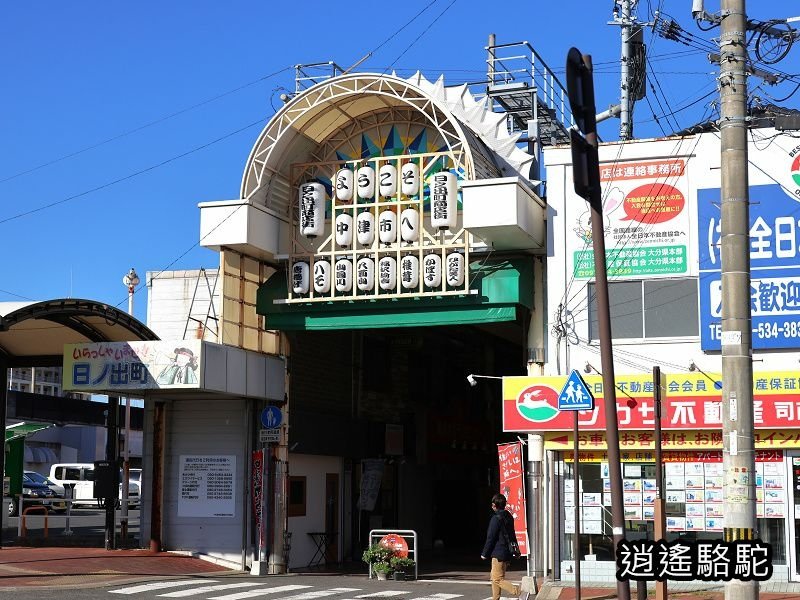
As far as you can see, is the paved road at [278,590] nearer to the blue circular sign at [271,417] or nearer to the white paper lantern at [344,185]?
the blue circular sign at [271,417]

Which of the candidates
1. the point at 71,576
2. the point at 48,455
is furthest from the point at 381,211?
the point at 48,455

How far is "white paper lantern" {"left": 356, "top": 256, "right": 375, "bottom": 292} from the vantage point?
25266 mm

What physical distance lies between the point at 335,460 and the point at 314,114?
10133 mm

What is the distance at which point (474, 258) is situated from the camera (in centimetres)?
2523

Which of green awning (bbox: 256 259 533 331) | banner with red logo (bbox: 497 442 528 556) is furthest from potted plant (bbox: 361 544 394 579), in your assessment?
green awning (bbox: 256 259 533 331)

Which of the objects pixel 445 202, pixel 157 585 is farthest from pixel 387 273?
pixel 157 585

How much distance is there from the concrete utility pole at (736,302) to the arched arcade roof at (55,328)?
1602 centimetres

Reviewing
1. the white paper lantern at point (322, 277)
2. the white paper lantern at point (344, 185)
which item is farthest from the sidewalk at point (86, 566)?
the white paper lantern at point (344, 185)

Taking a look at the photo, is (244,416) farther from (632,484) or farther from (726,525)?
(726,525)

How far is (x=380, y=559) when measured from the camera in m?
25.0

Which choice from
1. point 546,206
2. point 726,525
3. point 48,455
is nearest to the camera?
point 726,525

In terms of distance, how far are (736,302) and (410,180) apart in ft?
43.6

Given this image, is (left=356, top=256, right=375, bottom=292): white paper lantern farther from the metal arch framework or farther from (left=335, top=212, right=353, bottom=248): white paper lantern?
the metal arch framework

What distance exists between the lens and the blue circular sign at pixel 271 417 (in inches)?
1046
